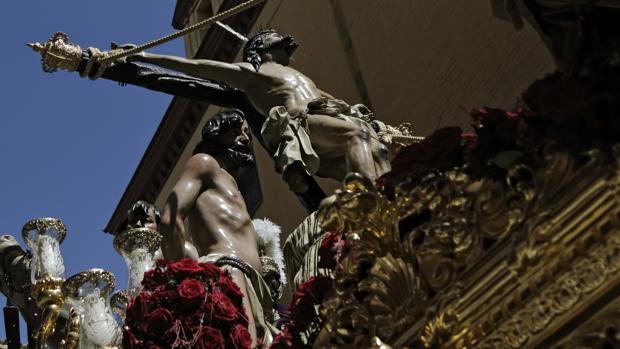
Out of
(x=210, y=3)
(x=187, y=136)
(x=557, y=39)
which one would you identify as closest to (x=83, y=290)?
(x=557, y=39)

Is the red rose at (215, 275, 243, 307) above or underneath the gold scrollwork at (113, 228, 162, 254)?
underneath

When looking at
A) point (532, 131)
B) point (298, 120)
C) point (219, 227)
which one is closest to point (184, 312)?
point (219, 227)

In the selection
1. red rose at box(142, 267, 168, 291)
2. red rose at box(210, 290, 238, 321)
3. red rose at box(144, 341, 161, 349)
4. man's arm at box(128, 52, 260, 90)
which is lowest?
red rose at box(144, 341, 161, 349)

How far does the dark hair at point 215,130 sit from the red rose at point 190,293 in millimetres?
2478

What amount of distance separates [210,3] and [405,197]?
1543 cm

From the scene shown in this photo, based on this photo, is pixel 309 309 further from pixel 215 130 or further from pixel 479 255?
pixel 215 130

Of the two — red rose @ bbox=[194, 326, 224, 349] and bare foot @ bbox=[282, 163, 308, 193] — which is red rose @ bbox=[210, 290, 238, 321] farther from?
bare foot @ bbox=[282, 163, 308, 193]

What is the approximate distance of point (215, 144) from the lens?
8398 millimetres

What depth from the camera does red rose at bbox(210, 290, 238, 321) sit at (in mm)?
6012

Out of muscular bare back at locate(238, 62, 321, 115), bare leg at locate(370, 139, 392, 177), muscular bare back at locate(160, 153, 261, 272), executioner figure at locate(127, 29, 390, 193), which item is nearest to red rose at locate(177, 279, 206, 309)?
muscular bare back at locate(160, 153, 261, 272)

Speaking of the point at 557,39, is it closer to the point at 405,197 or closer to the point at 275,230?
the point at 405,197

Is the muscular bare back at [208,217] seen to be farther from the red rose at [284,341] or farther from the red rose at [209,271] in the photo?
the red rose at [284,341]

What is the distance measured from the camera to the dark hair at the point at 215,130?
8.38m

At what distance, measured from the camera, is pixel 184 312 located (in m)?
5.98
